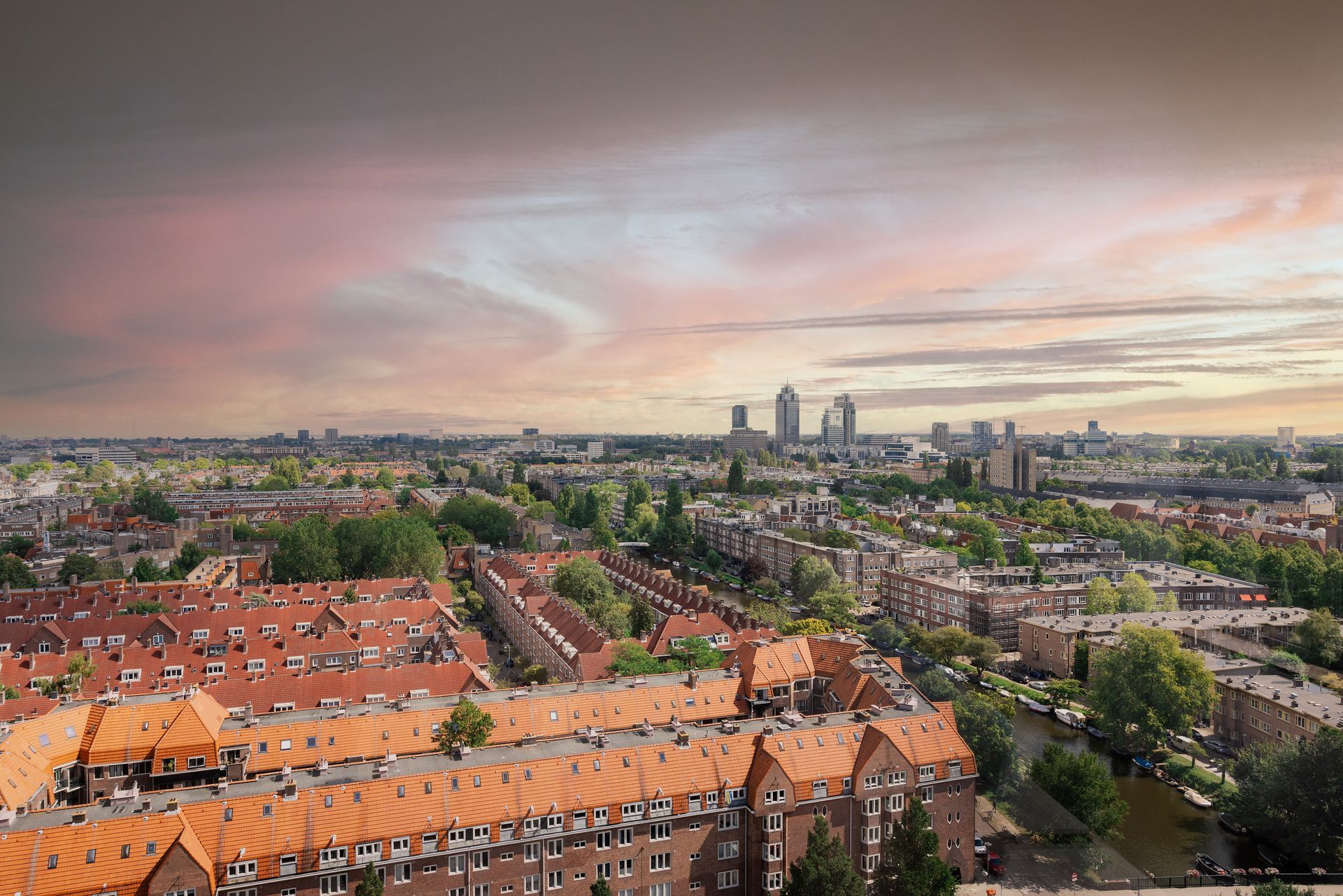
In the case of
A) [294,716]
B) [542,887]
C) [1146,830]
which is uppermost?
[294,716]

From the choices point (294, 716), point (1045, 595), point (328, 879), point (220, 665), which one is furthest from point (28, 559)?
point (1045, 595)

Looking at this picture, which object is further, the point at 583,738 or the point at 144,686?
the point at 144,686

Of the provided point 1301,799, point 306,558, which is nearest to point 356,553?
point 306,558

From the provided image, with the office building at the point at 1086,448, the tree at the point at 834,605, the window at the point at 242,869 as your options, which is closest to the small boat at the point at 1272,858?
the tree at the point at 834,605

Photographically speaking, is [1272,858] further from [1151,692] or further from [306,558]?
[306,558]

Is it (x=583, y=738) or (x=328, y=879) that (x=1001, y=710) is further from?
(x=328, y=879)

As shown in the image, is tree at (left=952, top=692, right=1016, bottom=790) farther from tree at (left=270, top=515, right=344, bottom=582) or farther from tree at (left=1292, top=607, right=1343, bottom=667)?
tree at (left=270, top=515, right=344, bottom=582)

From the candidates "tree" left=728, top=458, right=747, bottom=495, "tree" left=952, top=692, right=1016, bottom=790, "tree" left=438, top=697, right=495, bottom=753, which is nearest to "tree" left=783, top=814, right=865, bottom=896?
"tree" left=438, top=697, right=495, bottom=753
